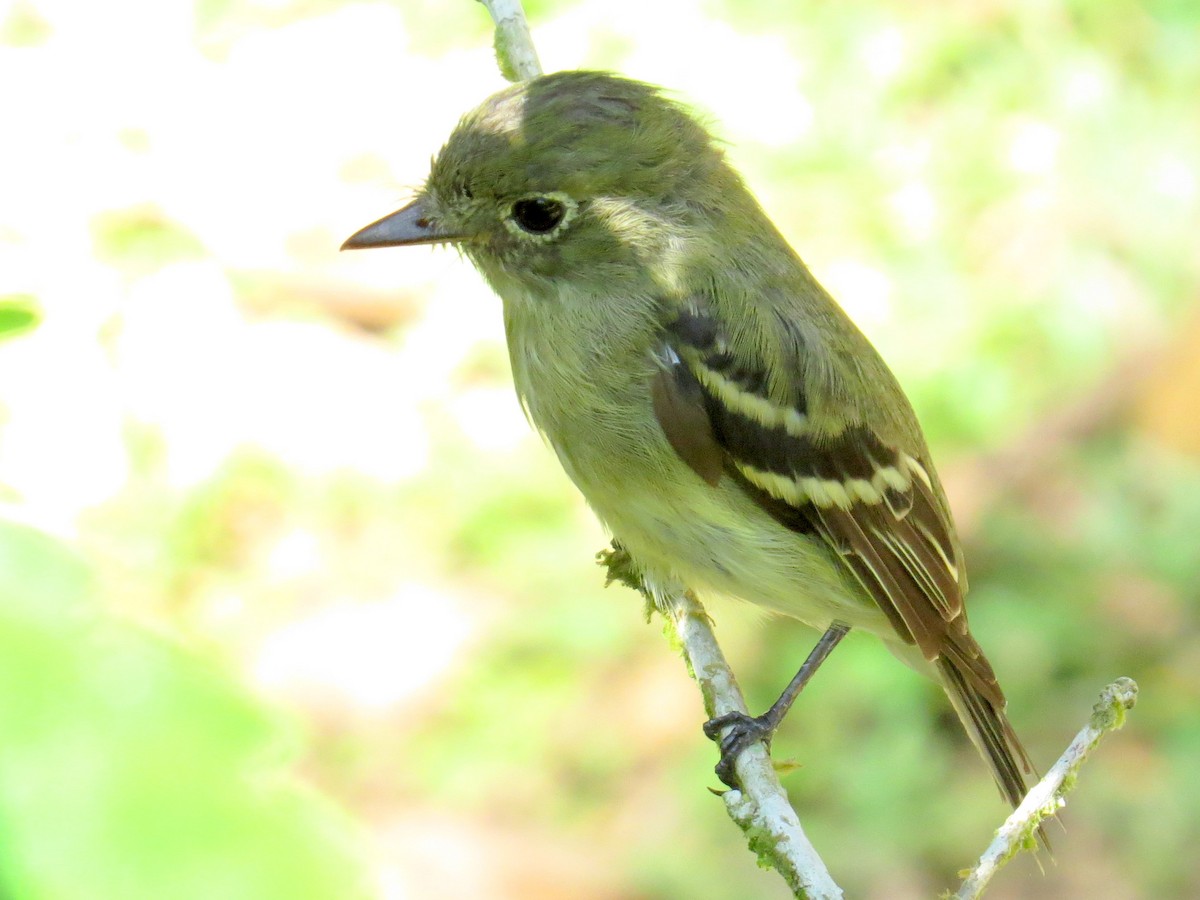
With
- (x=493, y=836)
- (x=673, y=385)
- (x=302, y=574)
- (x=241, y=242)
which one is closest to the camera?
(x=673, y=385)

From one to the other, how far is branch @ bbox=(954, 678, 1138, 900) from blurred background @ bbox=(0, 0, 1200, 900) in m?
1.64

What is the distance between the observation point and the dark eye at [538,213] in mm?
2781

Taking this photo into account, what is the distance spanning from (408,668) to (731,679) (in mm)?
2075

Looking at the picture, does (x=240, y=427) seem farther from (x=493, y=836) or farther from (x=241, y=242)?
(x=493, y=836)

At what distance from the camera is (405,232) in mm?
2875

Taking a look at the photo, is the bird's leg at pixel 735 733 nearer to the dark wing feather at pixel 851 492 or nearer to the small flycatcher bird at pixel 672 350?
the small flycatcher bird at pixel 672 350

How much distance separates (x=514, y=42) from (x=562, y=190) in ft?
1.86

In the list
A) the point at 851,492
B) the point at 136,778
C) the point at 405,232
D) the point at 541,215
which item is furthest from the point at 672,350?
the point at 136,778

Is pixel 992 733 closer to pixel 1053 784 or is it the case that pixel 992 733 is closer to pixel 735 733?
pixel 735 733

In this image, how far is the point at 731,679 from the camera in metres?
2.88

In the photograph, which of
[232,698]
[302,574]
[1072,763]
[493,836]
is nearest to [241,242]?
[302,574]

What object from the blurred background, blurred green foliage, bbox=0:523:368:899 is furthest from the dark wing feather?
blurred green foliage, bbox=0:523:368:899

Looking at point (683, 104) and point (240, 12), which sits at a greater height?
point (240, 12)

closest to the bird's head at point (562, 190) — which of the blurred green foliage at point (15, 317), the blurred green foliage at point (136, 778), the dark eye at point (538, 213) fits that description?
the dark eye at point (538, 213)
